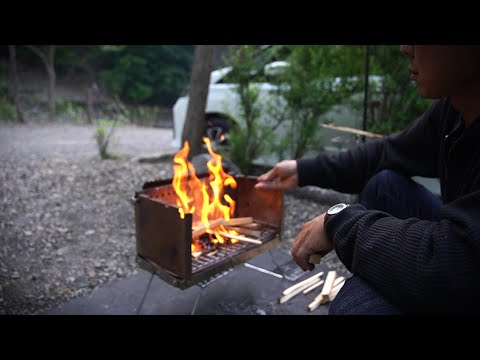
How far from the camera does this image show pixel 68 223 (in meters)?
4.02

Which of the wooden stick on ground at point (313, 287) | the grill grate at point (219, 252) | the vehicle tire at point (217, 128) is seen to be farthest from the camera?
the vehicle tire at point (217, 128)

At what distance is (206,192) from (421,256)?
1787 mm

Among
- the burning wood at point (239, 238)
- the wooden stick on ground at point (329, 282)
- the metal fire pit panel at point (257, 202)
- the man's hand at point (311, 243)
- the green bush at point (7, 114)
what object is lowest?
the wooden stick on ground at point (329, 282)

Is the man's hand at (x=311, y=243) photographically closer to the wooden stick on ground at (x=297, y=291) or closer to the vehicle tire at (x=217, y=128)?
the wooden stick on ground at (x=297, y=291)

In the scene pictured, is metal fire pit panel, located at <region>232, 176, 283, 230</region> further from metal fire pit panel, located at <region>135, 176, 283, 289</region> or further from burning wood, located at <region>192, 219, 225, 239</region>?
burning wood, located at <region>192, 219, 225, 239</region>

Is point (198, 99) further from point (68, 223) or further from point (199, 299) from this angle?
point (199, 299)

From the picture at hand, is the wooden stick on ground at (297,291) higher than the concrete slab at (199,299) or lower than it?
higher

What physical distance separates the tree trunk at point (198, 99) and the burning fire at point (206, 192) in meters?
3.30

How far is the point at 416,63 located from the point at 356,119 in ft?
11.5

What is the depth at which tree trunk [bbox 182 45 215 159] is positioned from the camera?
19.4 ft

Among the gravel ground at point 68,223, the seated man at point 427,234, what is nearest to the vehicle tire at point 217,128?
the gravel ground at point 68,223

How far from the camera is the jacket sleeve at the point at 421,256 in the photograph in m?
0.95

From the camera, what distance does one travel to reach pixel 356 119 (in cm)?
468

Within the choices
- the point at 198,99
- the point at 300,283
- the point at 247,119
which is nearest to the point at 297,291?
the point at 300,283
